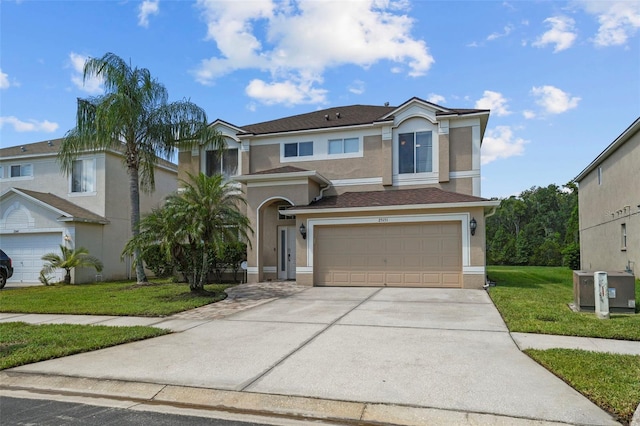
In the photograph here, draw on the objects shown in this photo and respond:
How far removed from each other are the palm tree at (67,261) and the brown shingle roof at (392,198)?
10974mm

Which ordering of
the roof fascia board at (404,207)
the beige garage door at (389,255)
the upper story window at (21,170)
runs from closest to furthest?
the roof fascia board at (404,207) → the beige garage door at (389,255) → the upper story window at (21,170)

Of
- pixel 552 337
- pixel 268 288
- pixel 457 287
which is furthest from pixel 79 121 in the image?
pixel 552 337

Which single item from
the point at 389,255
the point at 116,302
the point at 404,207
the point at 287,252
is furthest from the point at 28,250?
the point at 404,207

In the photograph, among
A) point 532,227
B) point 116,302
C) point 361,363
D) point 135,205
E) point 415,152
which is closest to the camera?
point 361,363

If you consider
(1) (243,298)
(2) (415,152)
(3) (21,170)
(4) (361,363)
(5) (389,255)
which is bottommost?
(1) (243,298)

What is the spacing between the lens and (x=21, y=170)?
23766mm

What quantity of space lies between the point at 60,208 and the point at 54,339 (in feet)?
48.4

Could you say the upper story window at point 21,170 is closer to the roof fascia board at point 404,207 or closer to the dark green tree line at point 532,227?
the roof fascia board at point 404,207

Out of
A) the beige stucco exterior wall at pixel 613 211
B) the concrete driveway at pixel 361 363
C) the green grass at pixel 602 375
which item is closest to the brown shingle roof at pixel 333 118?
the beige stucco exterior wall at pixel 613 211

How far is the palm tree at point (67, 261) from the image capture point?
1947 cm

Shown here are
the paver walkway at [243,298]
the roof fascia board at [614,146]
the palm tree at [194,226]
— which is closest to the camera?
the paver walkway at [243,298]

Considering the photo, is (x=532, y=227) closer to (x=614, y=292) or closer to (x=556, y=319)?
(x=614, y=292)

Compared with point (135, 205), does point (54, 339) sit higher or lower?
lower

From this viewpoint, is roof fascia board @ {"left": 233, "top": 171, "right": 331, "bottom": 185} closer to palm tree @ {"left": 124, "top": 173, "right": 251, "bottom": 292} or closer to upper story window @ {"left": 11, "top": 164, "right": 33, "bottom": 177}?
palm tree @ {"left": 124, "top": 173, "right": 251, "bottom": 292}
